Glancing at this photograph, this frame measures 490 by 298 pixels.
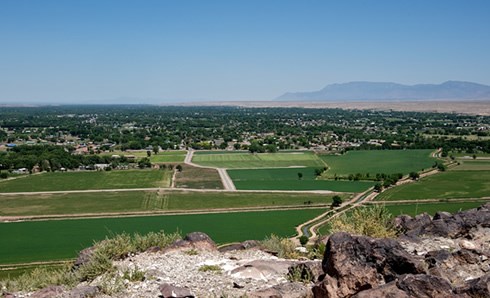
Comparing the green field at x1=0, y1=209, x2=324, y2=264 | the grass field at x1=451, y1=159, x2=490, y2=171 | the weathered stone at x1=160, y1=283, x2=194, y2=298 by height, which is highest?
the weathered stone at x1=160, y1=283, x2=194, y2=298

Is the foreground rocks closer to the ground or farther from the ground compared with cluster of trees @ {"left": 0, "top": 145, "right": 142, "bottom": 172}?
farther from the ground

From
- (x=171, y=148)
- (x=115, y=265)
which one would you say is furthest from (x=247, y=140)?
(x=115, y=265)

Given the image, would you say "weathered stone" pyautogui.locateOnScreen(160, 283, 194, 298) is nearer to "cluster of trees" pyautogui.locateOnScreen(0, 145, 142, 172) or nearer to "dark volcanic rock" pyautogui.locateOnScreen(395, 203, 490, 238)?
"dark volcanic rock" pyautogui.locateOnScreen(395, 203, 490, 238)

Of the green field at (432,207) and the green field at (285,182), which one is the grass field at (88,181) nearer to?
the green field at (285,182)

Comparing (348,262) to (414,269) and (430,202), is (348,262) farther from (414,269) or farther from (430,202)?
(430,202)

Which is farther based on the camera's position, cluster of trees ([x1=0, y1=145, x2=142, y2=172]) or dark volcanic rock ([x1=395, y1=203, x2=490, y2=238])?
cluster of trees ([x1=0, y1=145, x2=142, y2=172])

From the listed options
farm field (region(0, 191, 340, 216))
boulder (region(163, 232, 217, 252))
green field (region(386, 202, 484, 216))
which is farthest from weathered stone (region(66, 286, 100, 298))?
green field (region(386, 202, 484, 216))

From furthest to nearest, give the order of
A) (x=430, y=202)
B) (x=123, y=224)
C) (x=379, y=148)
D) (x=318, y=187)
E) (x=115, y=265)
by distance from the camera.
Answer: (x=379, y=148) → (x=318, y=187) → (x=430, y=202) → (x=123, y=224) → (x=115, y=265)
